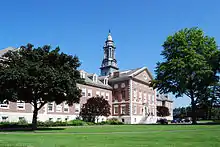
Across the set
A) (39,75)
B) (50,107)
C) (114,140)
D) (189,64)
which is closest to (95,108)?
(50,107)

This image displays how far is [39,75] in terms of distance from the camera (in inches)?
1009

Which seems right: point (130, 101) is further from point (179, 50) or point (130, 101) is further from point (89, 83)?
point (179, 50)

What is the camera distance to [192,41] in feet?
139

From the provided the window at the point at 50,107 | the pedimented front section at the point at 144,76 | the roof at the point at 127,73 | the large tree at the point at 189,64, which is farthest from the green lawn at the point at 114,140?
the pedimented front section at the point at 144,76

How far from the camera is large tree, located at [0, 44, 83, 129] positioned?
25.0 metres

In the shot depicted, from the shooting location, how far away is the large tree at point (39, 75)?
25000 mm

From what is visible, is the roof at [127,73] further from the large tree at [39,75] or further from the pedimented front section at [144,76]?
the large tree at [39,75]

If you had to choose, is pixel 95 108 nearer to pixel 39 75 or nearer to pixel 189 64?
pixel 189 64

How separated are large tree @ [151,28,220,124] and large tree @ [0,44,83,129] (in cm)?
1840

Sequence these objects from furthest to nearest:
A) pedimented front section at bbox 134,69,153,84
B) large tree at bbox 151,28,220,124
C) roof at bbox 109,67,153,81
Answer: pedimented front section at bbox 134,69,153,84 → roof at bbox 109,67,153,81 → large tree at bbox 151,28,220,124

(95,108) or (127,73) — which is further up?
(127,73)

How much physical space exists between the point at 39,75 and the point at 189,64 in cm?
2359

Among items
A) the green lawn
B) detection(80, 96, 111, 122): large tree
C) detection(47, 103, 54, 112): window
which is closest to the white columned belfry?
detection(80, 96, 111, 122): large tree

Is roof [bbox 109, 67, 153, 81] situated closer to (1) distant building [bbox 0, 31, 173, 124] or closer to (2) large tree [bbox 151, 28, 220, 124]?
(1) distant building [bbox 0, 31, 173, 124]
